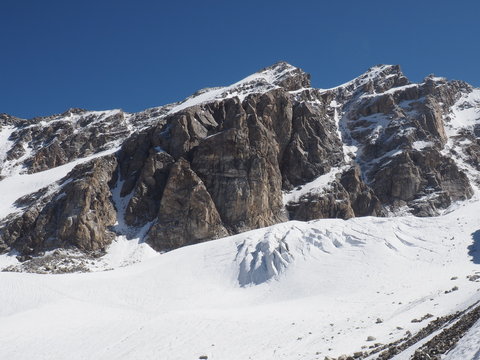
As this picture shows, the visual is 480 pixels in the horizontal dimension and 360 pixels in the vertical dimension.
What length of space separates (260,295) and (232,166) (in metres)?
47.9

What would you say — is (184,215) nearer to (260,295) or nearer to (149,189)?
(149,189)

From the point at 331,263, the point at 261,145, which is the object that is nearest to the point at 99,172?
the point at 261,145

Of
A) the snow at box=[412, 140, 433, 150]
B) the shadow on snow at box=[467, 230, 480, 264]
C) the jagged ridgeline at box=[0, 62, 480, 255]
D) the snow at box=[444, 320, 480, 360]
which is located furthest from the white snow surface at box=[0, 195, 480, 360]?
the snow at box=[412, 140, 433, 150]

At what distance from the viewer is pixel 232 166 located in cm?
8012

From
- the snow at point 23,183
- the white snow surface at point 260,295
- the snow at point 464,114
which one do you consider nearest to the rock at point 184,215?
the snow at point 23,183

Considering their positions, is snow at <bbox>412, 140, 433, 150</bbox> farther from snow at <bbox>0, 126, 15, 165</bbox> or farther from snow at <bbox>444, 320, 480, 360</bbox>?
snow at <bbox>444, 320, 480, 360</bbox>

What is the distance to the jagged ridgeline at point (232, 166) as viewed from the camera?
73750 mm

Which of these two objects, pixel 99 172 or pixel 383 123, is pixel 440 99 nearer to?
pixel 383 123

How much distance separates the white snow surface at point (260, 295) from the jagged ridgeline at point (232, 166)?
112 feet

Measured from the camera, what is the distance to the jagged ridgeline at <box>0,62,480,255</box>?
73.8 m

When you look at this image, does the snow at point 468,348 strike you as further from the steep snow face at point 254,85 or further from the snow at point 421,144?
the snow at point 421,144

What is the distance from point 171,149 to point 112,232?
19536mm

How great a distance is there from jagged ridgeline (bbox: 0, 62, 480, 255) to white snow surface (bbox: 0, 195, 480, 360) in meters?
34.0

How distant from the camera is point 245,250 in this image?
39.7 m
